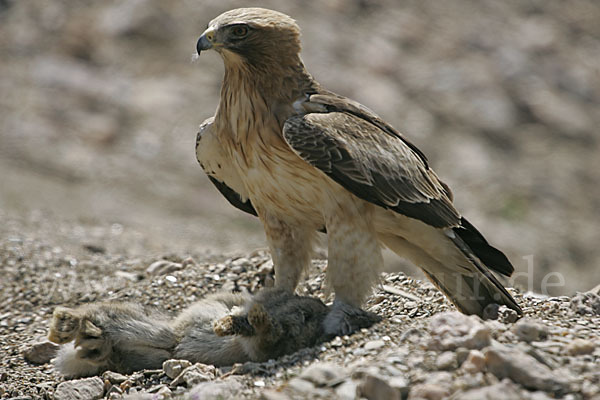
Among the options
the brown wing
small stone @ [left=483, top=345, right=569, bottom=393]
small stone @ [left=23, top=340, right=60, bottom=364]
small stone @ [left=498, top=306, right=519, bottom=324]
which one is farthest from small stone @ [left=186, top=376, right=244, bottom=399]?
small stone @ [left=498, top=306, right=519, bottom=324]

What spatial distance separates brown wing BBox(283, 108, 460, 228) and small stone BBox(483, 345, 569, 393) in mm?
1933

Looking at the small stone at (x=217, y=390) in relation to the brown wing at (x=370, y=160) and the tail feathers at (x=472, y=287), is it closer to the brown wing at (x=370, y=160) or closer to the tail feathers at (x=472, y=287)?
the brown wing at (x=370, y=160)

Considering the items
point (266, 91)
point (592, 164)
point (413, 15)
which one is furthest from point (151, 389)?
point (413, 15)

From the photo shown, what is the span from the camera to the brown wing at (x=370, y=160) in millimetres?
5672

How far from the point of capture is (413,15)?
17688 millimetres

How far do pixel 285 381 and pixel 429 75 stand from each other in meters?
12.5

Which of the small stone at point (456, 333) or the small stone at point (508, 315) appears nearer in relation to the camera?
the small stone at point (456, 333)

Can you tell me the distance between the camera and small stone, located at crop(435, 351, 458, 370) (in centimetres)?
418

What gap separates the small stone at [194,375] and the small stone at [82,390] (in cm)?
52

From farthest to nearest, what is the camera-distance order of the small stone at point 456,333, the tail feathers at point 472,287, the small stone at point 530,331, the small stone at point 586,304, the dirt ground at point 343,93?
the dirt ground at point 343,93, the tail feathers at point 472,287, the small stone at point 586,304, the small stone at point 530,331, the small stone at point 456,333

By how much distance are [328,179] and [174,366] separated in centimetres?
170

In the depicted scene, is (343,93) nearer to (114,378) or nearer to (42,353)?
(42,353)

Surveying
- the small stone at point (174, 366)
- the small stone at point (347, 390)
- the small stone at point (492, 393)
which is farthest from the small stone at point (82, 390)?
the small stone at point (492, 393)

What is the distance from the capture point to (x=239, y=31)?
602 cm
